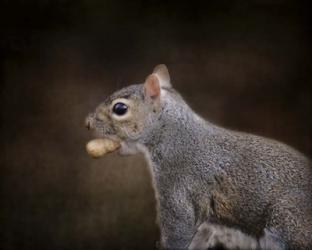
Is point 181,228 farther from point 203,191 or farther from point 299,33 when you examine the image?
point 299,33

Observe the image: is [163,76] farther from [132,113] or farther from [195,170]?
[195,170]

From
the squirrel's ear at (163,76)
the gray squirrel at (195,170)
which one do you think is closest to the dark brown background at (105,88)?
the squirrel's ear at (163,76)

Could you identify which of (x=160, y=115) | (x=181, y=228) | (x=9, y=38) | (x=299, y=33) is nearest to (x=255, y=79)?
(x=299, y=33)

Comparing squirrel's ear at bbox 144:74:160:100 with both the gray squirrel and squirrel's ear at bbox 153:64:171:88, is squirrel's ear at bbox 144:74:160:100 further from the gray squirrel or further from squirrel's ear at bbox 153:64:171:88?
squirrel's ear at bbox 153:64:171:88

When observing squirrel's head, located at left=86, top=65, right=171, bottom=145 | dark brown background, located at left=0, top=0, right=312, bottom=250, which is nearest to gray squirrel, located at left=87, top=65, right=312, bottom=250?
squirrel's head, located at left=86, top=65, right=171, bottom=145

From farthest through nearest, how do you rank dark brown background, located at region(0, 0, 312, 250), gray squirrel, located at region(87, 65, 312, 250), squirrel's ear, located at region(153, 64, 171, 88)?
dark brown background, located at region(0, 0, 312, 250), squirrel's ear, located at region(153, 64, 171, 88), gray squirrel, located at region(87, 65, 312, 250)

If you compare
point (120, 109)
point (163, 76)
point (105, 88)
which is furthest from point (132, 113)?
point (105, 88)
